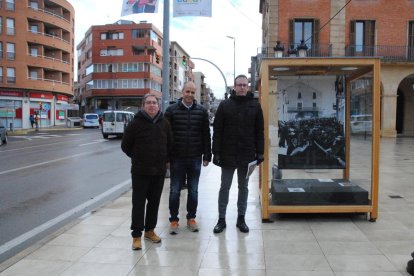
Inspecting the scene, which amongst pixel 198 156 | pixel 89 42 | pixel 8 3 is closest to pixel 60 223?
pixel 198 156

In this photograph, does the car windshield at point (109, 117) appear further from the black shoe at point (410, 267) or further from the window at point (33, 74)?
the black shoe at point (410, 267)

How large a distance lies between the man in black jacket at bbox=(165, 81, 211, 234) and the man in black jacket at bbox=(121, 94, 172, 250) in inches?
14.5

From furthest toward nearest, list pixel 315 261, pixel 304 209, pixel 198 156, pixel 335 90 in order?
pixel 335 90 < pixel 304 209 < pixel 198 156 < pixel 315 261

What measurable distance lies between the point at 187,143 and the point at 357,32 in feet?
86.7

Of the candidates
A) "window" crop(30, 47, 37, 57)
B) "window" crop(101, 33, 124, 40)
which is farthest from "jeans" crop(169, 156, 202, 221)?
"window" crop(101, 33, 124, 40)

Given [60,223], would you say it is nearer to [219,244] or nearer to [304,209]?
[219,244]

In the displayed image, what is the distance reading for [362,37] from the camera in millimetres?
28906

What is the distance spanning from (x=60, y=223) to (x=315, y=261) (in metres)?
3.99

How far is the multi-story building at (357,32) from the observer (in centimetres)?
2809

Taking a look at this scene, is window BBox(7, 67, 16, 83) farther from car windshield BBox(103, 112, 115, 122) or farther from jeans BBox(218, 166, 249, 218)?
jeans BBox(218, 166, 249, 218)

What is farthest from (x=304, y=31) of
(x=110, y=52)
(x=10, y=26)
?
(x=110, y=52)

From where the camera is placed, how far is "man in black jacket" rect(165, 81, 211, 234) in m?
5.62

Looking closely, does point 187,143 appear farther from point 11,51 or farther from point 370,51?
point 11,51

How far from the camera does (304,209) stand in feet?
19.9
